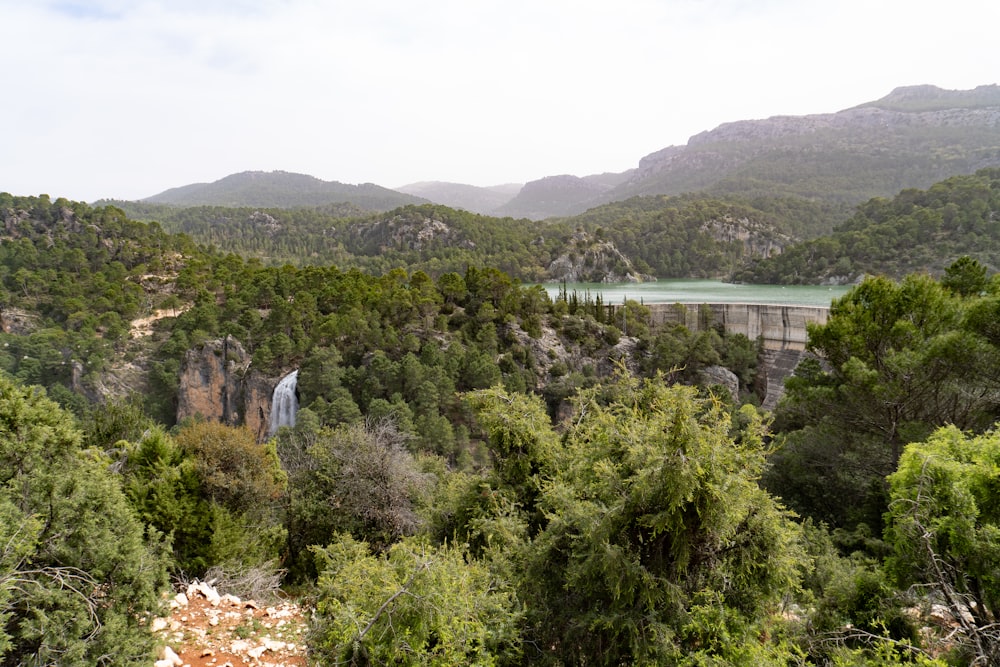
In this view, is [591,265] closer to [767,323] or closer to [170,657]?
[767,323]

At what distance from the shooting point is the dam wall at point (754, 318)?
108 ft

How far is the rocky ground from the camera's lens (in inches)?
206

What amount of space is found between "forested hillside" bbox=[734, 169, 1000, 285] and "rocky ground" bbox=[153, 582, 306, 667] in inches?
2370

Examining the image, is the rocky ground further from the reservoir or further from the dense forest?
the reservoir

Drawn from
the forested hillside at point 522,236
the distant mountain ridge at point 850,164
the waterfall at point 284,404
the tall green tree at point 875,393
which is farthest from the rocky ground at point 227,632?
the distant mountain ridge at point 850,164

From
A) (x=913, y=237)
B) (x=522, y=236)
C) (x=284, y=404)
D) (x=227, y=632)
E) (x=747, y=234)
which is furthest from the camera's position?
(x=522, y=236)

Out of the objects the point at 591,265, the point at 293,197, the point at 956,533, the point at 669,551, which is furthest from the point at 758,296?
the point at 293,197

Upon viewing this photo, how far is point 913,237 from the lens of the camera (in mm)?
51000

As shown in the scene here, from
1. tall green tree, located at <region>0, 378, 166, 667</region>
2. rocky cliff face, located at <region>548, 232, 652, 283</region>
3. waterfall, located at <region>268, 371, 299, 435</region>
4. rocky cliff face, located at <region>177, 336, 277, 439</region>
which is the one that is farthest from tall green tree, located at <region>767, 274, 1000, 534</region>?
rocky cliff face, located at <region>548, 232, 652, 283</region>

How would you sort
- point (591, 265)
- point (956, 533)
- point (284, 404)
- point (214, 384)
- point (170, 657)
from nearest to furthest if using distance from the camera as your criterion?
point (956, 533) < point (170, 657) < point (284, 404) < point (214, 384) < point (591, 265)

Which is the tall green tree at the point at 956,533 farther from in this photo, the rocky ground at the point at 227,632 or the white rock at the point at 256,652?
the white rock at the point at 256,652

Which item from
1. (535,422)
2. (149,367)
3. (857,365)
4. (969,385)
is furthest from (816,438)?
(149,367)

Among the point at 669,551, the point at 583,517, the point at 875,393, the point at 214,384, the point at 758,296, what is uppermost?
the point at 583,517

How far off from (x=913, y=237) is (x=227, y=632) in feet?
222
